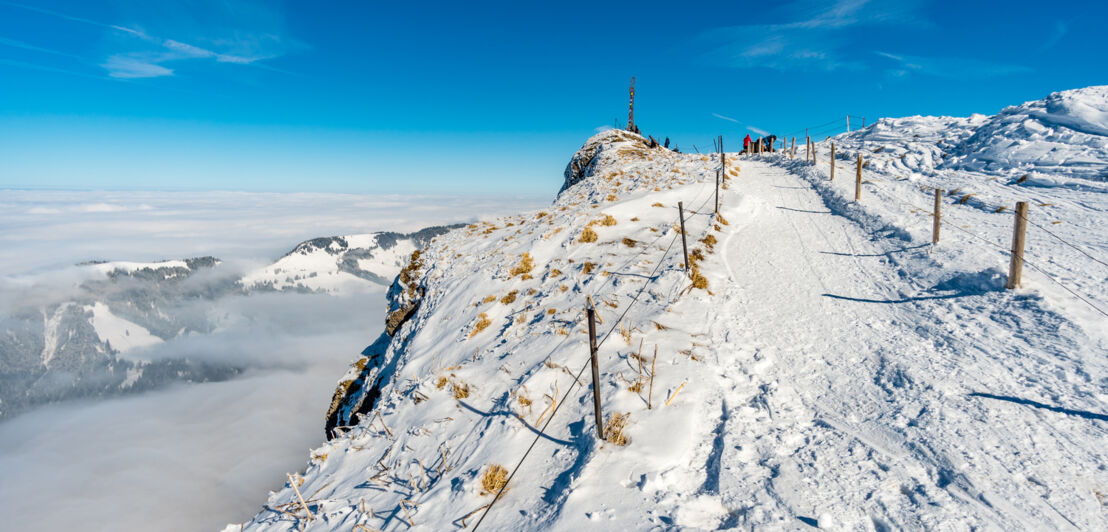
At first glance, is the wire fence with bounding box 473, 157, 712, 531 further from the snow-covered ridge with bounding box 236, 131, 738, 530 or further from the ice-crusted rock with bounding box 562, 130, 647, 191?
the ice-crusted rock with bounding box 562, 130, 647, 191

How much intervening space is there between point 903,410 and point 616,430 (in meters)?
3.85

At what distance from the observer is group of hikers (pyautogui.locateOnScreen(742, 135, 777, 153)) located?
4744cm

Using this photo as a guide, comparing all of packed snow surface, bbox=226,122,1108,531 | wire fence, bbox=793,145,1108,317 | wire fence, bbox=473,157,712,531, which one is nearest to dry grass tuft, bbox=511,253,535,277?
packed snow surface, bbox=226,122,1108,531

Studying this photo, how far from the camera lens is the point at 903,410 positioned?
214 inches

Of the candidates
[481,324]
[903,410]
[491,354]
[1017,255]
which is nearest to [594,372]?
[903,410]

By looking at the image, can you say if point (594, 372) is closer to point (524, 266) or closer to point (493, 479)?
point (493, 479)

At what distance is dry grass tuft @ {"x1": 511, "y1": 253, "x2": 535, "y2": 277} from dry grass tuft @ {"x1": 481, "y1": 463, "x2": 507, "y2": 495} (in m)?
9.68

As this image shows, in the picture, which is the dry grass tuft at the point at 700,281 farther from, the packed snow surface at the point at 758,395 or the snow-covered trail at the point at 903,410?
the snow-covered trail at the point at 903,410

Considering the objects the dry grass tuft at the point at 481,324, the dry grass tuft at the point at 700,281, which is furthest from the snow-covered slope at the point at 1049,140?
the dry grass tuft at the point at 481,324

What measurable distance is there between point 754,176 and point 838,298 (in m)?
22.0

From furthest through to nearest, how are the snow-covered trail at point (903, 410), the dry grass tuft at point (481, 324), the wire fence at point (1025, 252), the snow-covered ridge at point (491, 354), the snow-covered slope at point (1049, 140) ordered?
1. the snow-covered slope at point (1049, 140)
2. the dry grass tuft at point (481, 324)
3. the wire fence at point (1025, 252)
4. the snow-covered ridge at point (491, 354)
5. the snow-covered trail at point (903, 410)

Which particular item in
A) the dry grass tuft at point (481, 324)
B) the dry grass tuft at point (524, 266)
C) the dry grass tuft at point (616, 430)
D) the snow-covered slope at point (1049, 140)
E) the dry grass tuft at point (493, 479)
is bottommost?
the dry grass tuft at point (493, 479)

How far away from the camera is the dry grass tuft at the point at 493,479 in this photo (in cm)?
521

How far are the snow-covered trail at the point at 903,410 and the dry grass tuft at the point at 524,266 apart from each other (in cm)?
694
